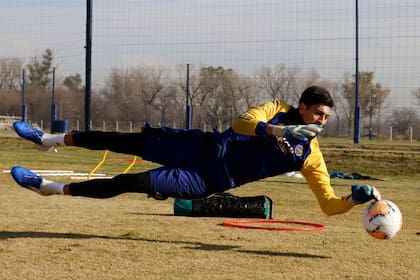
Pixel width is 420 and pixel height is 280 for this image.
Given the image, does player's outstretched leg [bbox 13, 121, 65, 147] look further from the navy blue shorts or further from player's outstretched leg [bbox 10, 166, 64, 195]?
the navy blue shorts

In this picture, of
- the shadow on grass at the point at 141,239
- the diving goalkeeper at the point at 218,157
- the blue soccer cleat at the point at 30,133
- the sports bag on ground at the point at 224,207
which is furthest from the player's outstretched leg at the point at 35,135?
the sports bag on ground at the point at 224,207

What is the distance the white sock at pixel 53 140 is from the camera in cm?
749

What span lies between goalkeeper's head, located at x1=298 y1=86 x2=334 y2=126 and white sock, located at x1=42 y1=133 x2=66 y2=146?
246 cm

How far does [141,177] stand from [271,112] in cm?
137

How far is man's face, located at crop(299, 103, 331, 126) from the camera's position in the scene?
22.3ft

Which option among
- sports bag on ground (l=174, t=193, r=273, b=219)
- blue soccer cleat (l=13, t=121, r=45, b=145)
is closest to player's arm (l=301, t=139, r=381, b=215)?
sports bag on ground (l=174, t=193, r=273, b=219)

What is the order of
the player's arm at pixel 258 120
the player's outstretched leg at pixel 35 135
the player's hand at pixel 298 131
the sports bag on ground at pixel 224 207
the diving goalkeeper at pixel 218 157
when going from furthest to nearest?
the sports bag on ground at pixel 224 207
the player's outstretched leg at pixel 35 135
the diving goalkeeper at pixel 218 157
the player's arm at pixel 258 120
the player's hand at pixel 298 131

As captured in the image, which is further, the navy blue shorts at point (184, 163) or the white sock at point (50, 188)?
the white sock at point (50, 188)

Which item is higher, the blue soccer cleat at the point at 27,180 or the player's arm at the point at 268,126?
the player's arm at the point at 268,126

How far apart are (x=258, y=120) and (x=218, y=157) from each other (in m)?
0.56

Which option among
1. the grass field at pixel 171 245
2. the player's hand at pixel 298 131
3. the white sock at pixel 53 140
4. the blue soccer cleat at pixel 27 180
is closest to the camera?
the grass field at pixel 171 245

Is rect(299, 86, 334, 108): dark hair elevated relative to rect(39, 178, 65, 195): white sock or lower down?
elevated

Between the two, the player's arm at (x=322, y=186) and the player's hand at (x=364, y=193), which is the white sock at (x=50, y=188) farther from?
the player's hand at (x=364, y=193)

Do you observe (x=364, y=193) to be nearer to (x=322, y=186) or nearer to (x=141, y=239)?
(x=322, y=186)
